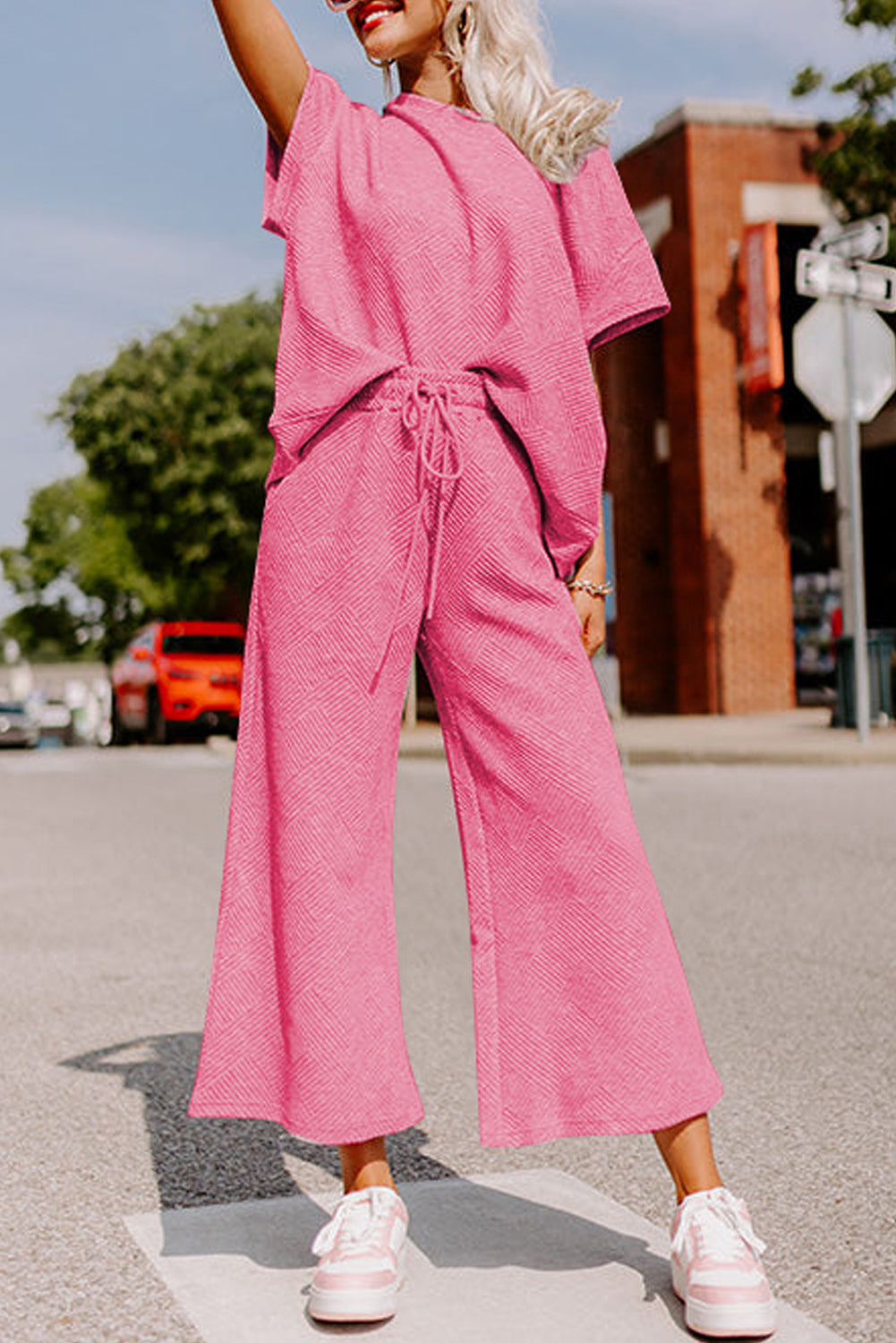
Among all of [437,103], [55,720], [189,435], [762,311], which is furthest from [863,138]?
[55,720]

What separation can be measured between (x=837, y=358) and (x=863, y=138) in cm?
721

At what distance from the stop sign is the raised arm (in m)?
12.3

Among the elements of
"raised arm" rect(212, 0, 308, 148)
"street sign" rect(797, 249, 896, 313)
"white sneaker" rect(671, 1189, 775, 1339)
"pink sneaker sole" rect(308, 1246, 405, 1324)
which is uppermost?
"street sign" rect(797, 249, 896, 313)

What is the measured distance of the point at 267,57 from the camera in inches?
88.5

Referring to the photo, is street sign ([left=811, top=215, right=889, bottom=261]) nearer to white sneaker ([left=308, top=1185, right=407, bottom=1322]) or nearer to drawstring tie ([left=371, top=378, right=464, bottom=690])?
drawstring tie ([left=371, top=378, right=464, bottom=690])

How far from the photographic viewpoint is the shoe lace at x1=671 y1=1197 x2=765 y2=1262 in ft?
6.98

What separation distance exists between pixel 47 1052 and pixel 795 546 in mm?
20578

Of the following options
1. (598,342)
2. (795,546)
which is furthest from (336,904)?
(795,546)

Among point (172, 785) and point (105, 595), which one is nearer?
point (172, 785)

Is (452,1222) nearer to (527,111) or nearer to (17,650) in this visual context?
(527,111)

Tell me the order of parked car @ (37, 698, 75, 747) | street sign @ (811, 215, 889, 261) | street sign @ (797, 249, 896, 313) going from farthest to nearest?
parked car @ (37, 698, 75, 747), street sign @ (811, 215, 889, 261), street sign @ (797, 249, 896, 313)

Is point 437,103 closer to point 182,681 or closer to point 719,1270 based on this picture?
point 719,1270

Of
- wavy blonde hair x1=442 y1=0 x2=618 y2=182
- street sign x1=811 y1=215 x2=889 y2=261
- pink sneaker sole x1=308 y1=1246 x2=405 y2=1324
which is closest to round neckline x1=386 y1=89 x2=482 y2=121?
wavy blonde hair x1=442 y1=0 x2=618 y2=182

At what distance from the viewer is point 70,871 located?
8164mm
